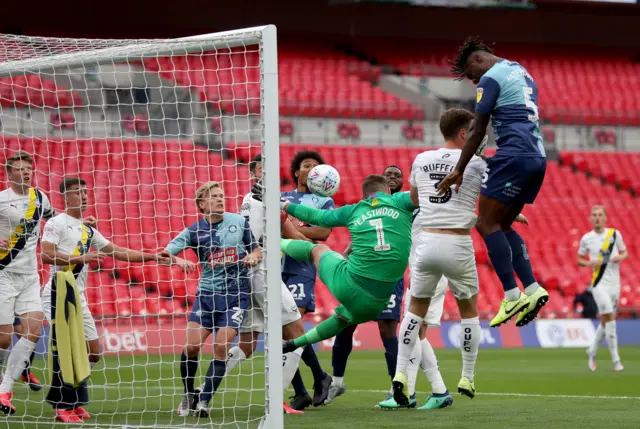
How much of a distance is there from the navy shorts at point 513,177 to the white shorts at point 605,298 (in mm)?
7716

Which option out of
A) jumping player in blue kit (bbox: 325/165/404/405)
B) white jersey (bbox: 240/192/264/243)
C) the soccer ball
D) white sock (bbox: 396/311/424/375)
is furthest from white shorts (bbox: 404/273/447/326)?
the soccer ball

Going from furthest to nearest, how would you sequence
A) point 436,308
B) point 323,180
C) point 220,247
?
point 436,308 → point 220,247 → point 323,180

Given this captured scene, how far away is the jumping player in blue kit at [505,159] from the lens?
23.8 feet

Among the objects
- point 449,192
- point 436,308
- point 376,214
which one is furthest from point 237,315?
point 436,308

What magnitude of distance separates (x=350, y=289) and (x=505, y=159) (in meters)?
1.52

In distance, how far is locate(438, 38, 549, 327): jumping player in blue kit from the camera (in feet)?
23.8

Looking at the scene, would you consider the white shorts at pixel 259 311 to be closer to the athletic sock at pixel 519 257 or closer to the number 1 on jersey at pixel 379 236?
the number 1 on jersey at pixel 379 236

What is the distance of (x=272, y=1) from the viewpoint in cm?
2791

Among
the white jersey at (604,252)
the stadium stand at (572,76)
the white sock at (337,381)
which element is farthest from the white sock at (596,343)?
the stadium stand at (572,76)

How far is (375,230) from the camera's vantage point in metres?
7.72

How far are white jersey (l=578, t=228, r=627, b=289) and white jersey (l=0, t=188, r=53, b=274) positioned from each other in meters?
8.74

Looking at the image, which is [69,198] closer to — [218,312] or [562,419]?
[218,312]

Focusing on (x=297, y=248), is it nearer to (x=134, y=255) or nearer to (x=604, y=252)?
(x=134, y=255)

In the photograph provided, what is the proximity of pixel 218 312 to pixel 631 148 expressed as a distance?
2142 centimetres
